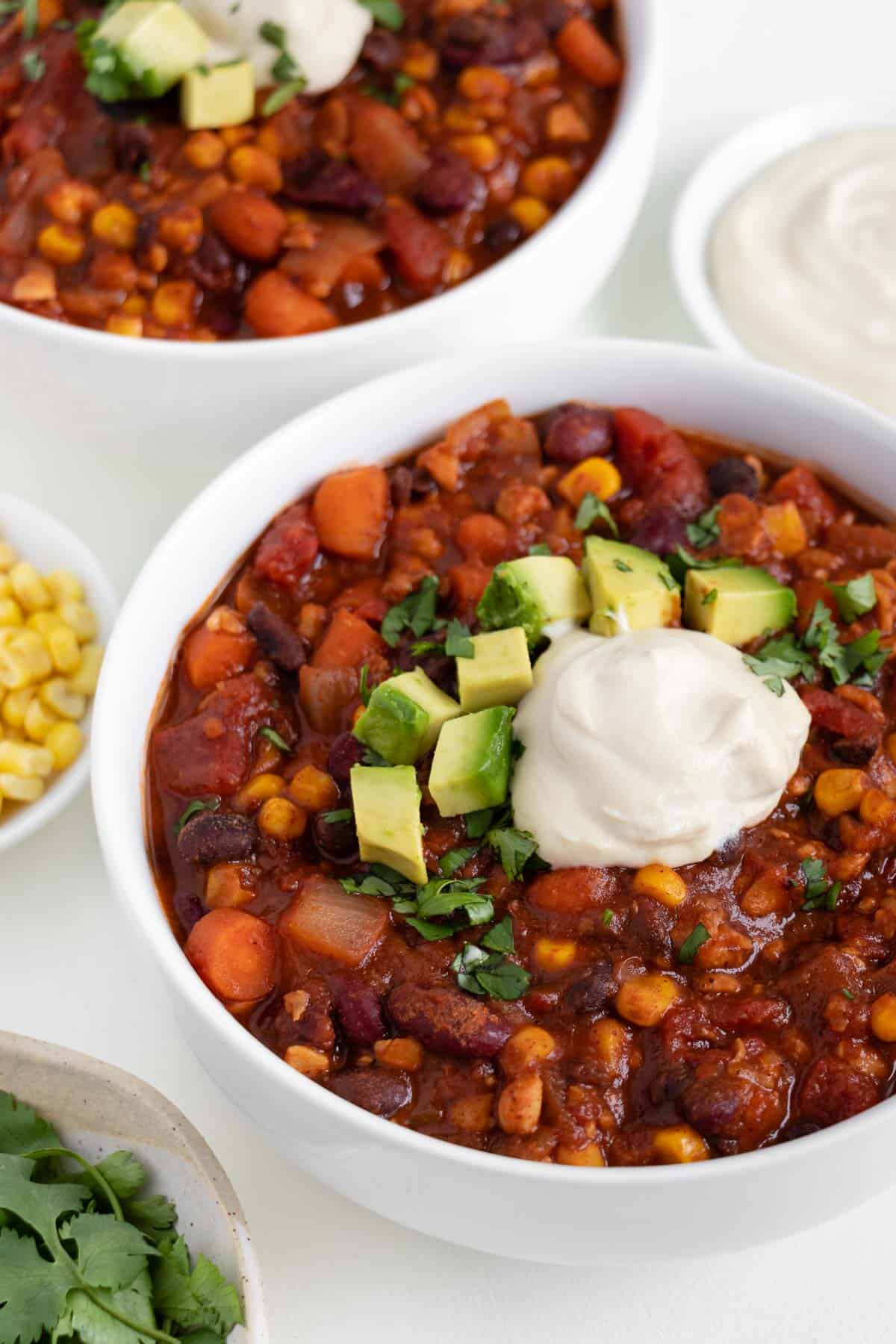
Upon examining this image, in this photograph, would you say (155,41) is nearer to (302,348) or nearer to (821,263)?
(302,348)

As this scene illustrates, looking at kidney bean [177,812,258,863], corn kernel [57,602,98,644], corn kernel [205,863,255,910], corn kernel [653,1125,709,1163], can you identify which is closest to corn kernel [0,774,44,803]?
corn kernel [57,602,98,644]

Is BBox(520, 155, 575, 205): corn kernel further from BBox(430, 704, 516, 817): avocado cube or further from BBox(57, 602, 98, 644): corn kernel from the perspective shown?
BBox(430, 704, 516, 817): avocado cube

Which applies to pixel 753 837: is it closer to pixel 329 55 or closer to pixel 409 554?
pixel 409 554

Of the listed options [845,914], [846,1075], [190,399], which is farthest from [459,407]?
[846,1075]

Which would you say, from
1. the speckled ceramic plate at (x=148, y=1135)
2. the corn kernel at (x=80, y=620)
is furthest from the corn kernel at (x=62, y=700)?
the speckled ceramic plate at (x=148, y=1135)

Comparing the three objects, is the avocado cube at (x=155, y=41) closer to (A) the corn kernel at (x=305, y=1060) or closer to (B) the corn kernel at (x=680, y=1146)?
(A) the corn kernel at (x=305, y=1060)
